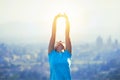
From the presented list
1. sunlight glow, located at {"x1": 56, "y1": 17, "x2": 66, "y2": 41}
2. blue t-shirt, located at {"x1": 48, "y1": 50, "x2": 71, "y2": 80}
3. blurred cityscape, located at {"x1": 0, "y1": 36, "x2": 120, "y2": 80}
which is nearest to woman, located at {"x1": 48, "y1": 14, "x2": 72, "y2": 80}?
blue t-shirt, located at {"x1": 48, "y1": 50, "x2": 71, "y2": 80}

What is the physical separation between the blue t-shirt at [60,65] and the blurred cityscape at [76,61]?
3.59 ft

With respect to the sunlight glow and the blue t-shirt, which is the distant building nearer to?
the sunlight glow

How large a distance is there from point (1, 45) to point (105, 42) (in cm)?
138

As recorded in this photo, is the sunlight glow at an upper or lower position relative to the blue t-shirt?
upper

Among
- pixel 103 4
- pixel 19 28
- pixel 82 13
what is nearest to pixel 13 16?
pixel 19 28

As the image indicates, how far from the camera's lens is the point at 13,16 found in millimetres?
4316

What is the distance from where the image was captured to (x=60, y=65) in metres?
3.16

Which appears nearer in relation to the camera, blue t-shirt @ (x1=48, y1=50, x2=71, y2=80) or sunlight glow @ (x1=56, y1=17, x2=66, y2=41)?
blue t-shirt @ (x1=48, y1=50, x2=71, y2=80)

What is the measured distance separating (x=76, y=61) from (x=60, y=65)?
1.16 meters

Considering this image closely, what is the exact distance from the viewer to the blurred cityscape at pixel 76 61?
14.1 feet

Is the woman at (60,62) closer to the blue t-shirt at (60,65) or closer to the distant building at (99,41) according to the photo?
the blue t-shirt at (60,65)

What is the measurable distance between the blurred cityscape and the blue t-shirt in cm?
109

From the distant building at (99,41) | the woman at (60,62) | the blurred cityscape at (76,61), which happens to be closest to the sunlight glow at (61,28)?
the blurred cityscape at (76,61)

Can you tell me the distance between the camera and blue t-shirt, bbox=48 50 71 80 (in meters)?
3.16
